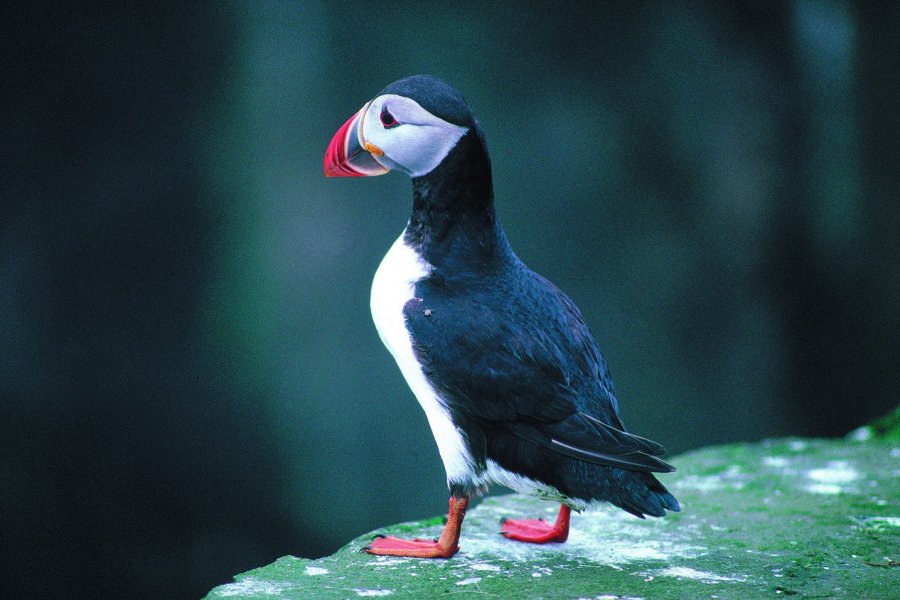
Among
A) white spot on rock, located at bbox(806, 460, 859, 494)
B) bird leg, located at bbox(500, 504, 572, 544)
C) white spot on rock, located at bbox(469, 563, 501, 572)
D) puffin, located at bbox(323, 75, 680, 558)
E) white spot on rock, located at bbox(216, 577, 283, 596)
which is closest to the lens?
white spot on rock, located at bbox(216, 577, 283, 596)

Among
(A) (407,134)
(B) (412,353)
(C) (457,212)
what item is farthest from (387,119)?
(B) (412,353)

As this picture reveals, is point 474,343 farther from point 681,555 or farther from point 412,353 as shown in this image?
point 681,555

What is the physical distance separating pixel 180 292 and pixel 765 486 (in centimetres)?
342

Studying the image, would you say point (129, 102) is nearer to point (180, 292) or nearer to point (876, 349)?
point (180, 292)

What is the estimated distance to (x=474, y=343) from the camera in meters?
2.57

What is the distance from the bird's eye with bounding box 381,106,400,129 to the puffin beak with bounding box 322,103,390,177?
0.33 feet

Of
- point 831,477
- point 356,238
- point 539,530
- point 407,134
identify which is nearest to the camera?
point 407,134

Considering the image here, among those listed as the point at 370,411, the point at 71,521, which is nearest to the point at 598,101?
the point at 370,411

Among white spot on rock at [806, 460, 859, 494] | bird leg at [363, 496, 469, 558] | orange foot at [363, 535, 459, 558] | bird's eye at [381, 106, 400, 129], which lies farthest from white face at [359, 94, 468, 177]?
white spot on rock at [806, 460, 859, 494]

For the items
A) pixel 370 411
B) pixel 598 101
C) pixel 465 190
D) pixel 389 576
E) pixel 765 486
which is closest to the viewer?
pixel 389 576

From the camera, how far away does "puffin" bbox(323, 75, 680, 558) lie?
252cm

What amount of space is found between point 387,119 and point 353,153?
0.20m

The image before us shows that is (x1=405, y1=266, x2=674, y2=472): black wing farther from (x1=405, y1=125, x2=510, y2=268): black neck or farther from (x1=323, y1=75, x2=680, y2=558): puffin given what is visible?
(x1=405, y1=125, x2=510, y2=268): black neck

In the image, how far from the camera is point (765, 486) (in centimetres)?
381
